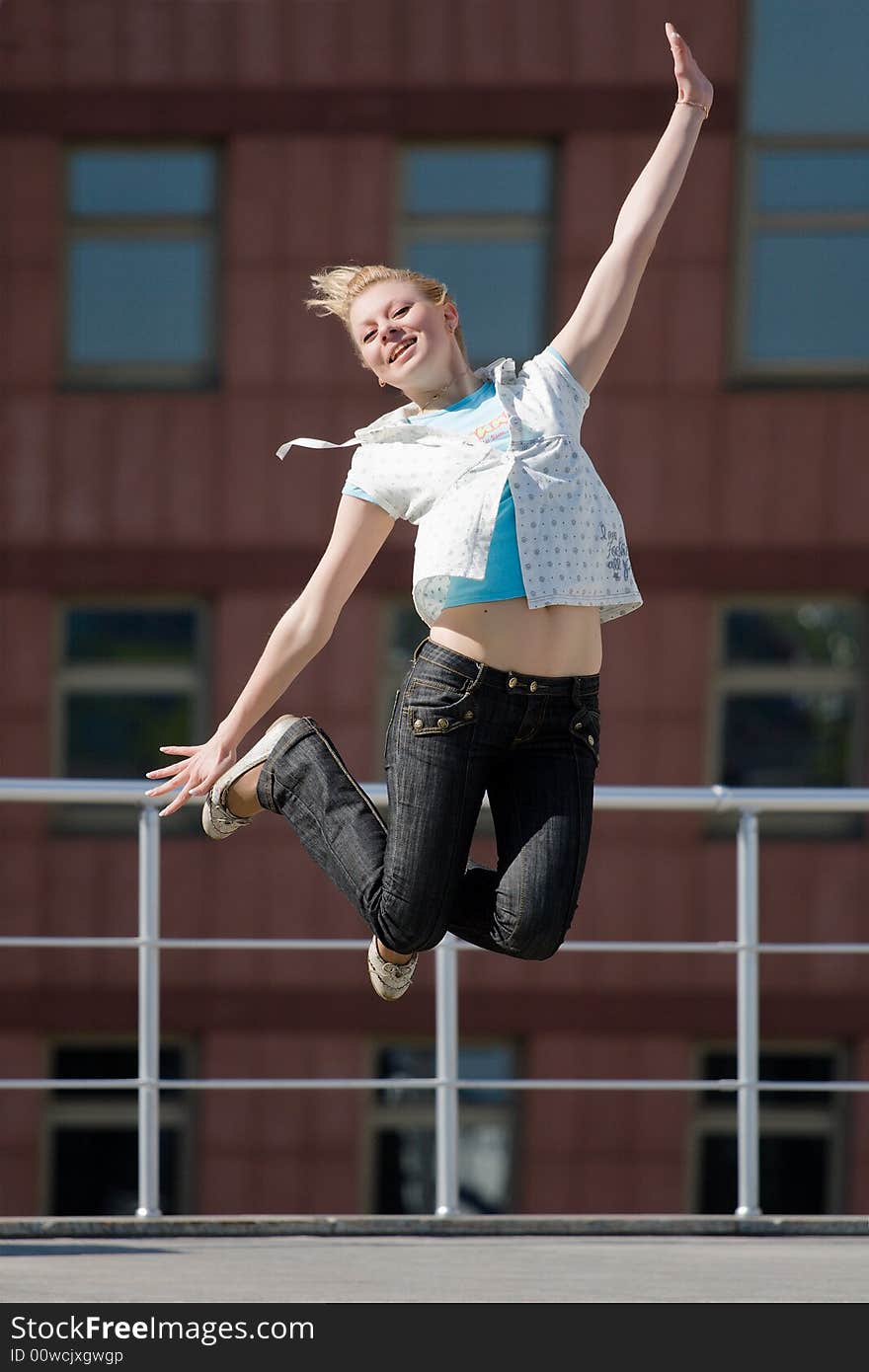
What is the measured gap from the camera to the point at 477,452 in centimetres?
322

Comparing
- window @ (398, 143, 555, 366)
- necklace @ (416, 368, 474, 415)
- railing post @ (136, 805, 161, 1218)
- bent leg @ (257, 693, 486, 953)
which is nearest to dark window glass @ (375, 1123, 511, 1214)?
window @ (398, 143, 555, 366)

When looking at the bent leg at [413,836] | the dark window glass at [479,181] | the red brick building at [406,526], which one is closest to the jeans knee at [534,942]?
the bent leg at [413,836]

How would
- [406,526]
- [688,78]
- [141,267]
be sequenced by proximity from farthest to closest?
[141,267]
[406,526]
[688,78]

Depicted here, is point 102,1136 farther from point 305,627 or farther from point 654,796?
point 305,627

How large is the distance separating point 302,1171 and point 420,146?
6418mm

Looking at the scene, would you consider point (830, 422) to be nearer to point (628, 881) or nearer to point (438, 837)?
point (628, 881)

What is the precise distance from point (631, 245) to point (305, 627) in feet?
2.73

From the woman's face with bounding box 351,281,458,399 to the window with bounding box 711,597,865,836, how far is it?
9.33 m

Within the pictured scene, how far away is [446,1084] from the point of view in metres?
4.51

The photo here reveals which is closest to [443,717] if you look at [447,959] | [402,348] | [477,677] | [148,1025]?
[477,677]

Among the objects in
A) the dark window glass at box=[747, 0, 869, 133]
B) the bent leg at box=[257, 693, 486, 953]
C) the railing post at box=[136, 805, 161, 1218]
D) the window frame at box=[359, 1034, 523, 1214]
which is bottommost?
the window frame at box=[359, 1034, 523, 1214]

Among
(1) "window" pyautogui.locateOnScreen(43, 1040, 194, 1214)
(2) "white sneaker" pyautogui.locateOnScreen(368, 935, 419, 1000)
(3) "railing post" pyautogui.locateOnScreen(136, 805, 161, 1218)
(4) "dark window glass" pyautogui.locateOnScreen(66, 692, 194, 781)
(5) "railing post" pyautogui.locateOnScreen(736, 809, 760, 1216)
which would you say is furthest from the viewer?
(4) "dark window glass" pyautogui.locateOnScreen(66, 692, 194, 781)

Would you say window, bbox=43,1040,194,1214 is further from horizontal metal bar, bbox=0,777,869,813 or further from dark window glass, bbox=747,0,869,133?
horizontal metal bar, bbox=0,777,869,813

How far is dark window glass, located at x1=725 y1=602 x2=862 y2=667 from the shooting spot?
495 inches
